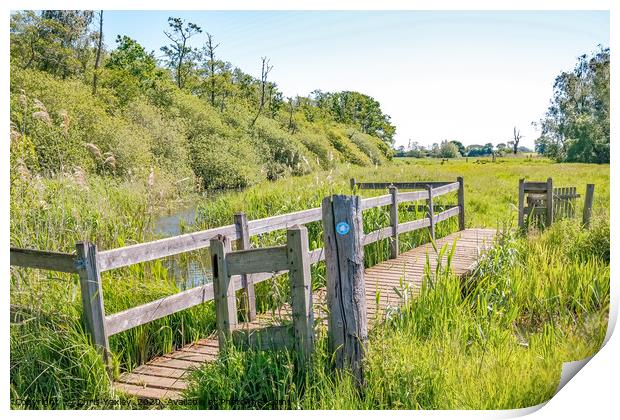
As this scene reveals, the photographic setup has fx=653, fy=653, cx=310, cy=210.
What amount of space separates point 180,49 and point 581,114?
11.5 ft

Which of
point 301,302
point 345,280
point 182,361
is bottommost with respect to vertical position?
point 182,361

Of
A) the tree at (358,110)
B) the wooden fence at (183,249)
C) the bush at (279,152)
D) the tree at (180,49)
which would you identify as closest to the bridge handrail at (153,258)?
the wooden fence at (183,249)

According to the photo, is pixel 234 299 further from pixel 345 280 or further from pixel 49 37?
pixel 49 37

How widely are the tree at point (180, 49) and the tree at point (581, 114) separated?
9.74 feet

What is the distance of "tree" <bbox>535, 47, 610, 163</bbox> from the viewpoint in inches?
187

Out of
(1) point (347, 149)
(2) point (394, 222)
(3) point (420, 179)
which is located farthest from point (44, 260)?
(3) point (420, 179)

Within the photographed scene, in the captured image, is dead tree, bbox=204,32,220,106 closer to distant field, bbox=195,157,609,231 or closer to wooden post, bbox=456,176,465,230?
distant field, bbox=195,157,609,231

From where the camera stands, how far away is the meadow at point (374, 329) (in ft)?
12.2

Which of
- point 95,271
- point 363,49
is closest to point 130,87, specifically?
point 363,49

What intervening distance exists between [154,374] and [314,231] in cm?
393

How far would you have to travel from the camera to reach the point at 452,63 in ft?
16.8

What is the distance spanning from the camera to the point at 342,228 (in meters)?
3.63

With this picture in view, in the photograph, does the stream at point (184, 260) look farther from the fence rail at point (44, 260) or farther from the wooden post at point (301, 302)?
the wooden post at point (301, 302)
